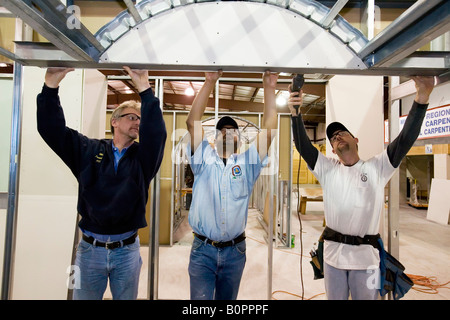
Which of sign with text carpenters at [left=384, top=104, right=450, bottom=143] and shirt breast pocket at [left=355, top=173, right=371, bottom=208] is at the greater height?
sign with text carpenters at [left=384, top=104, right=450, bottom=143]

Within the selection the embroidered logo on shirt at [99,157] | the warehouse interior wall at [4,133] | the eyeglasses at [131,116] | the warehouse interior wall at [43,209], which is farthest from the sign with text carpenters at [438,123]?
the warehouse interior wall at [4,133]

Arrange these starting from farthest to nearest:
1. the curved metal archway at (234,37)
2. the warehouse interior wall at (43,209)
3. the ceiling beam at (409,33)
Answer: the warehouse interior wall at (43,209)
the curved metal archway at (234,37)
the ceiling beam at (409,33)

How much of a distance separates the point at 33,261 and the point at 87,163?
1204mm

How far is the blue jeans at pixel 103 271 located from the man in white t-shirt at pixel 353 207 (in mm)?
1164

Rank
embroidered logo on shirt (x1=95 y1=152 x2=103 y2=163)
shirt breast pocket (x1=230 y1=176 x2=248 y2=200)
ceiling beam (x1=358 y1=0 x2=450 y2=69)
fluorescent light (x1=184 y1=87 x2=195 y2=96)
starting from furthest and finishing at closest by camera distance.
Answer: fluorescent light (x1=184 y1=87 x2=195 y2=96)
shirt breast pocket (x1=230 y1=176 x2=248 y2=200)
embroidered logo on shirt (x1=95 y1=152 x2=103 y2=163)
ceiling beam (x1=358 y1=0 x2=450 y2=69)

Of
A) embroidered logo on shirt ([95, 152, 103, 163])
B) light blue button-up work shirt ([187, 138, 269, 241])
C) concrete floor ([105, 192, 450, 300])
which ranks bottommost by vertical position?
concrete floor ([105, 192, 450, 300])

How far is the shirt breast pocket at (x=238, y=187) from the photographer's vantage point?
1.43 metres

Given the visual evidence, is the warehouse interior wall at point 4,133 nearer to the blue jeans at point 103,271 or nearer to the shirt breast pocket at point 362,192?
the blue jeans at point 103,271

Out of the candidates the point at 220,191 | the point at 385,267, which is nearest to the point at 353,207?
the point at 385,267

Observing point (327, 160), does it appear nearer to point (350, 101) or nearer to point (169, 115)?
point (350, 101)

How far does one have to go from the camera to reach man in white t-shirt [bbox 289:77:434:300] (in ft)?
4.49

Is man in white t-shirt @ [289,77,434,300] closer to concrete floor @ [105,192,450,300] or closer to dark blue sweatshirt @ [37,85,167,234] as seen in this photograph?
dark blue sweatshirt @ [37,85,167,234]

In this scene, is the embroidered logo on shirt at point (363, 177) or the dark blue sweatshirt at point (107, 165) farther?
the embroidered logo on shirt at point (363, 177)

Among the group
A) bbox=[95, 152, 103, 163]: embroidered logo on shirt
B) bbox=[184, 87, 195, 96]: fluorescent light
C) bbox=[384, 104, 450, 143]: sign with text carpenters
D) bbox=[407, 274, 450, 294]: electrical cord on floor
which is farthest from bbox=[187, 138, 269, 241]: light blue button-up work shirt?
bbox=[184, 87, 195, 96]: fluorescent light
